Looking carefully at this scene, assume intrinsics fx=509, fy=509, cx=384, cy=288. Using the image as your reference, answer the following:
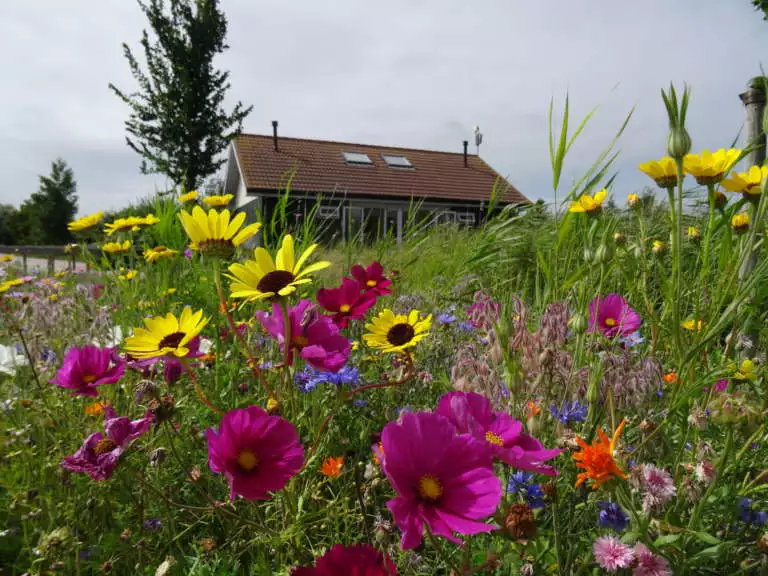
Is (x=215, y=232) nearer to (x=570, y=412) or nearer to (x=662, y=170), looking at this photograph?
(x=570, y=412)

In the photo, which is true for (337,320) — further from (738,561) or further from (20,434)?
(738,561)

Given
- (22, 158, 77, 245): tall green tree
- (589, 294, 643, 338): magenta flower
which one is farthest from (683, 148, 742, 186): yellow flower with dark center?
(22, 158, 77, 245): tall green tree

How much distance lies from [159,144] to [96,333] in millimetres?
15482

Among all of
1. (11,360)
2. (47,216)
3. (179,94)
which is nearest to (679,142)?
(11,360)

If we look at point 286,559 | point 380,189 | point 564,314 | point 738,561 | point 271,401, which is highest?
point 380,189

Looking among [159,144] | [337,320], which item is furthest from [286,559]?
[159,144]

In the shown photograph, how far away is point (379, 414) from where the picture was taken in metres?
1.57

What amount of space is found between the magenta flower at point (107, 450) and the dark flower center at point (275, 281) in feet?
1.00

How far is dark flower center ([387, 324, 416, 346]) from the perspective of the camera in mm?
1117

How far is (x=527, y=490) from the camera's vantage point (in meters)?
0.94

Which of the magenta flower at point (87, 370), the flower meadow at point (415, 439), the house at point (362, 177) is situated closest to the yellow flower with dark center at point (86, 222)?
the flower meadow at point (415, 439)

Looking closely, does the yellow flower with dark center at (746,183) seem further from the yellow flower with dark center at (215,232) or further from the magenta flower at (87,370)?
the magenta flower at (87,370)

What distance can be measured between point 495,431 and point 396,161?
783 inches

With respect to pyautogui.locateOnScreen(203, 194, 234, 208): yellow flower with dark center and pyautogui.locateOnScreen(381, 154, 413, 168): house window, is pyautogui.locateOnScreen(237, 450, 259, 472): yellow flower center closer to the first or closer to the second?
pyautogui.locateOnScreen(203, 194, 234, 208): yellow flower with dark center
